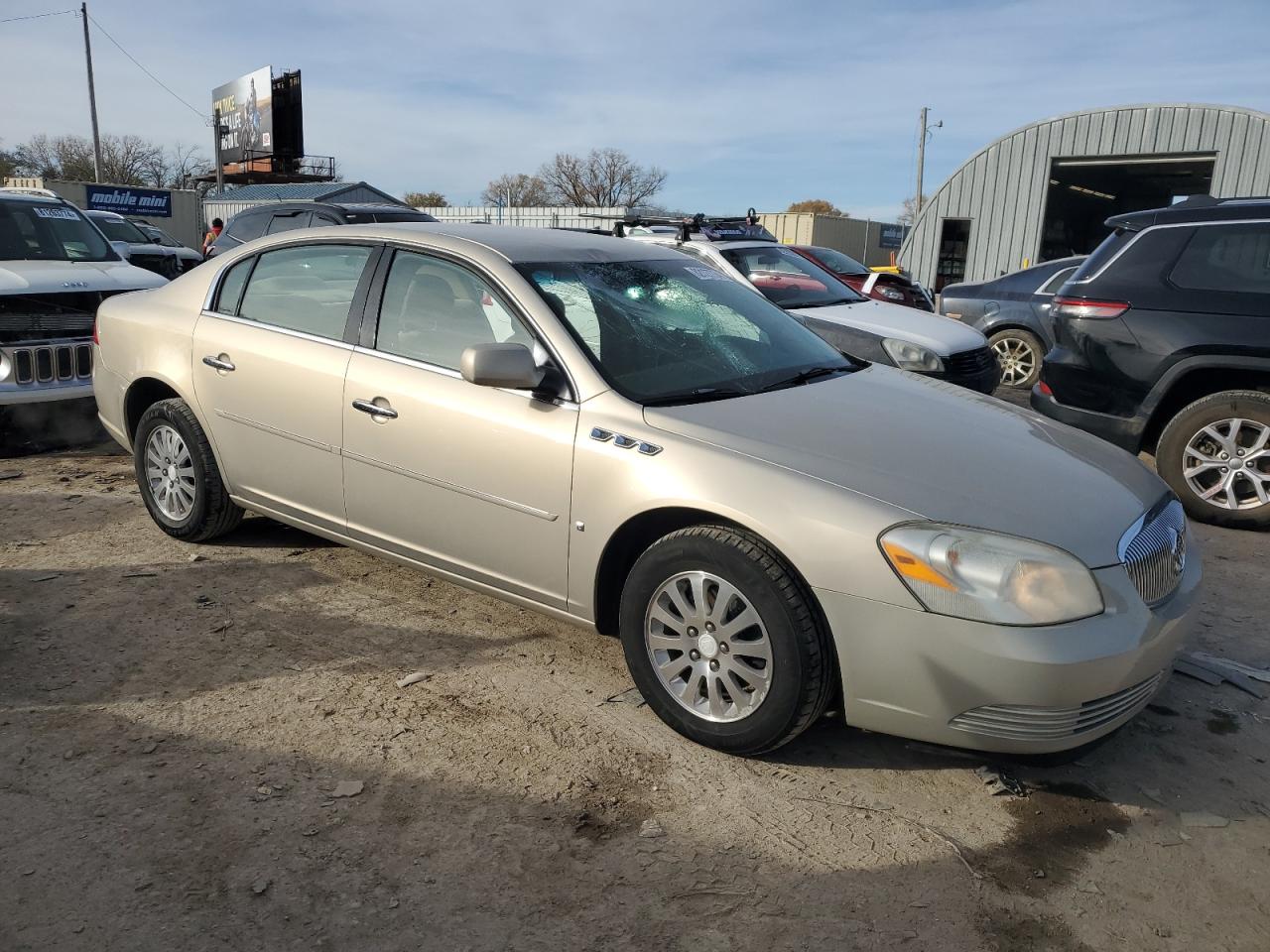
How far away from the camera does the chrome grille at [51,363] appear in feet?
21.7

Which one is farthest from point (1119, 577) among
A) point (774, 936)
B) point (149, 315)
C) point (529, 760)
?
point (149, 315)

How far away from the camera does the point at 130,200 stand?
35750 millimetres

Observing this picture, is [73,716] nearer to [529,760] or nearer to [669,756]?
[529,760]

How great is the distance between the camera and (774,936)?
2375mm

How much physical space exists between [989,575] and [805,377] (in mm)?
1407

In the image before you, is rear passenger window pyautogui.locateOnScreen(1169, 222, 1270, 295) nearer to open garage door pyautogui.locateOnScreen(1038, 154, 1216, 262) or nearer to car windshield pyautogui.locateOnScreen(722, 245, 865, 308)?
car windshield pyautogui.locateOnScreen(722, 245, 865, 308)

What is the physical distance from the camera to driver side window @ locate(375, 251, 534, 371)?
3.75 m

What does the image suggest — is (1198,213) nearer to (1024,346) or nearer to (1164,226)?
(1164,226)

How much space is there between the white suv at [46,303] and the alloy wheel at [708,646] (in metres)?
5.48

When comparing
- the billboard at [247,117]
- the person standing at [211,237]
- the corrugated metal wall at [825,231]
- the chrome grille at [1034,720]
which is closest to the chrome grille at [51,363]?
the person standing at [211,237]

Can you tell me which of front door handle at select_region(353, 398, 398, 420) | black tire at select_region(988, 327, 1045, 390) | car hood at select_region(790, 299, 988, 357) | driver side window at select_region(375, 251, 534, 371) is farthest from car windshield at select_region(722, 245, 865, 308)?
front door handle at select_region(353, 398, 398, 420)

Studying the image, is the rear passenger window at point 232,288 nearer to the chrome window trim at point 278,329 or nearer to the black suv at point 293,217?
the chrome window trim at point 278,329

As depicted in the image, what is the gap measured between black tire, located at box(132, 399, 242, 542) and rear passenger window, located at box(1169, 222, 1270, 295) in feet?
17.9

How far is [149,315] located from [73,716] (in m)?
2.34
